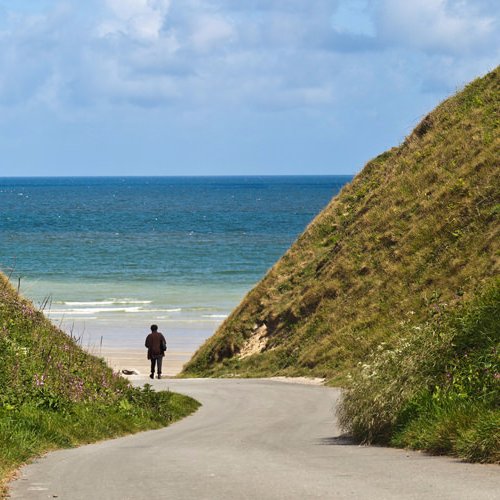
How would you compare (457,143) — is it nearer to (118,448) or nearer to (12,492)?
(118,448)

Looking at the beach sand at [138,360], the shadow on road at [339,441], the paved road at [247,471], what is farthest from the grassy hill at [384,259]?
the paved road at [247,471]

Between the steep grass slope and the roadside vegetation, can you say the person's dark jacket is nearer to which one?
the steep grass slope

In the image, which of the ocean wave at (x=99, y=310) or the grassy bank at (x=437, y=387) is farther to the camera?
the ocean wave at (x=99, y=310)

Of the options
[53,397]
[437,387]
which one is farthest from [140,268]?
[437,387]

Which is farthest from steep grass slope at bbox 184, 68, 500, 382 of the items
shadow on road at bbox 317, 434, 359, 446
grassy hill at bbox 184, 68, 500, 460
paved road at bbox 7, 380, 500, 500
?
paved road at bbox 7, 380, 500, 500

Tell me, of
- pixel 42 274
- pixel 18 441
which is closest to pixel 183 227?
pixel 42 274

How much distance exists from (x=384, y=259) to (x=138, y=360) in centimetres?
1426

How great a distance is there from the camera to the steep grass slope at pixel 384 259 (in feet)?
112

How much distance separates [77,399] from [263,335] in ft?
71.3

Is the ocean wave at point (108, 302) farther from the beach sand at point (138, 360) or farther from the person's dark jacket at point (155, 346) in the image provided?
the person's dark jacket at point (155, 346)

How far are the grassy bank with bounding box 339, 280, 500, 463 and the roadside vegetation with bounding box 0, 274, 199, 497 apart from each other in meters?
4.46

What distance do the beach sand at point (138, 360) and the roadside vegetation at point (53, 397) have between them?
1820 centimetres

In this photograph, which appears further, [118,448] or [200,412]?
[200,412]

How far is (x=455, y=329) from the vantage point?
16.3 metres
